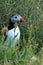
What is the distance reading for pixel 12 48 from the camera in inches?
143

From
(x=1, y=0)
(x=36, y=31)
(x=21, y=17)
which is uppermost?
(x=1, y=0)

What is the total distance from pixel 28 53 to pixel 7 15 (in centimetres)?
244

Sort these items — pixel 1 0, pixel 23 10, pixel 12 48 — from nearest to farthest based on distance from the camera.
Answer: pixel 12 48
pixel 1 0
pixel 23 10

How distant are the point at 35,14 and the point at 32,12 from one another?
0.42ft

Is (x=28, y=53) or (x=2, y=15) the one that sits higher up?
(x=28, y=53)

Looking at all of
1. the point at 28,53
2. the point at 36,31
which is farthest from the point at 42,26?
the point at 28,53

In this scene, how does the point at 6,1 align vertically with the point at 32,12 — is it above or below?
above

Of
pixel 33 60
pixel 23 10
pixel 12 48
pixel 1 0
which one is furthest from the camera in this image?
pixel 23 10

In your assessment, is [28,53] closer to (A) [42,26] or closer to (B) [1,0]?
(B) [1,0]

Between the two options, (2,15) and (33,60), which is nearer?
(33,60)

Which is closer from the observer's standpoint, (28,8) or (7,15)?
(7,15)

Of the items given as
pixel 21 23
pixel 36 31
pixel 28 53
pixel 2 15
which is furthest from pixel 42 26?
pixel 28 53

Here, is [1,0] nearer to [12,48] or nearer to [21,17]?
[21,17]

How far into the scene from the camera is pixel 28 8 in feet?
21.3
